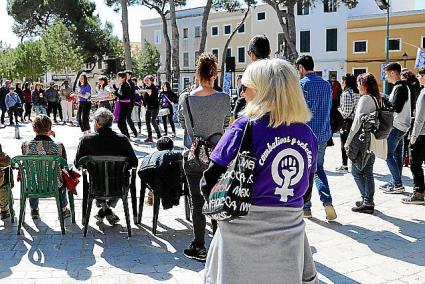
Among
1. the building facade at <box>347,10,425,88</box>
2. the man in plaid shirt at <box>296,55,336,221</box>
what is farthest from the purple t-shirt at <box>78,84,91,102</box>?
the building facade at <box>347,10,425,88</box>

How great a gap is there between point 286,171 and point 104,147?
3264mm

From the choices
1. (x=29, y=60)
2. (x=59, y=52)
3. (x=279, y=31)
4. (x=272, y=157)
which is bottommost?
(x=272, y=157)

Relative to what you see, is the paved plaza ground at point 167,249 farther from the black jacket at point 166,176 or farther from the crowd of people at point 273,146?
the black jacket at point 166,176

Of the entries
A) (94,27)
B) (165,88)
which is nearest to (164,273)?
(165,88)

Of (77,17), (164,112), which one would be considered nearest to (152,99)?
(164,112)

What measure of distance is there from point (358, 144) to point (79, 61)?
37844mm

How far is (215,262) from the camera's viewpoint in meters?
2.49

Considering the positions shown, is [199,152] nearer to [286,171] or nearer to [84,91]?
[286,171]

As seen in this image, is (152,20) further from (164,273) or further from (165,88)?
(164,273)

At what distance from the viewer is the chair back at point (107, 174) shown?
5.20m

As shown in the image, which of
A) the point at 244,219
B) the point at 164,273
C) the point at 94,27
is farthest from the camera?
the point at 94,27

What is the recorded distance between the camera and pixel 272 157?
237 cm

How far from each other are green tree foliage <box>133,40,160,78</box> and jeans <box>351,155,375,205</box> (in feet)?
180

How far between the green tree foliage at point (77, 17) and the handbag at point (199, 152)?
Answer: 44175 millimetres
